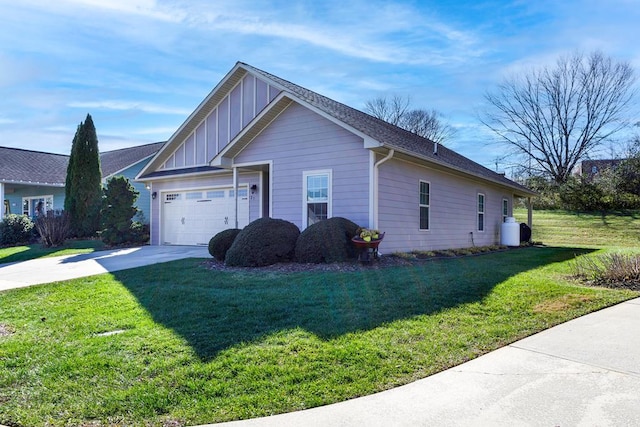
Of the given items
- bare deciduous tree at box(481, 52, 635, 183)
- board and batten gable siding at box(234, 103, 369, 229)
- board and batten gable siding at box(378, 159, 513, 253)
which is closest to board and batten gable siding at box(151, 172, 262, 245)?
board and batten gable siding at box(234, 103, 369, 229)

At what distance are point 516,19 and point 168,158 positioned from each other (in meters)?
12.9

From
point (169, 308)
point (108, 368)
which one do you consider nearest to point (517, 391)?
point (108, 368)

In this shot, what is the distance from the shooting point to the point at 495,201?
18969mm

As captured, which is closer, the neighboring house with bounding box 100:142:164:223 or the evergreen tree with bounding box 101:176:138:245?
the evergreen tree with bounding box 101:176:138:245

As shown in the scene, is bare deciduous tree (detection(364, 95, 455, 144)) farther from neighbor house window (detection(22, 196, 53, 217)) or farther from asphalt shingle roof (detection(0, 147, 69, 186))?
neighbor house window (detection(22, 196, 53, 217))

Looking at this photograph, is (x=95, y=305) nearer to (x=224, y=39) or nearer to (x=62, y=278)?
(x=62, y=278)

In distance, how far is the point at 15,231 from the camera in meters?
18.7

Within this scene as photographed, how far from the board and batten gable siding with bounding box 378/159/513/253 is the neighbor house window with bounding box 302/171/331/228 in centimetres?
142

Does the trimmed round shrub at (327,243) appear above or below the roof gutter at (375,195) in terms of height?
below

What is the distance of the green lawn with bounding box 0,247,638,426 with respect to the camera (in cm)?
355

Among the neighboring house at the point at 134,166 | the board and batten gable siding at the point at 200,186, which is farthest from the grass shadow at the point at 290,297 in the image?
the neighboring house at the point at 134,166

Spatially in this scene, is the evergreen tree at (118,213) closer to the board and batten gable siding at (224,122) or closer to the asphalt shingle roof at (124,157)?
the board and batten gable siding at (224,122)

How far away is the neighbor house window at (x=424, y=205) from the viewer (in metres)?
13.1

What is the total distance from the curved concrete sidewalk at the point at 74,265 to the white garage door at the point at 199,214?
1.97 metres
